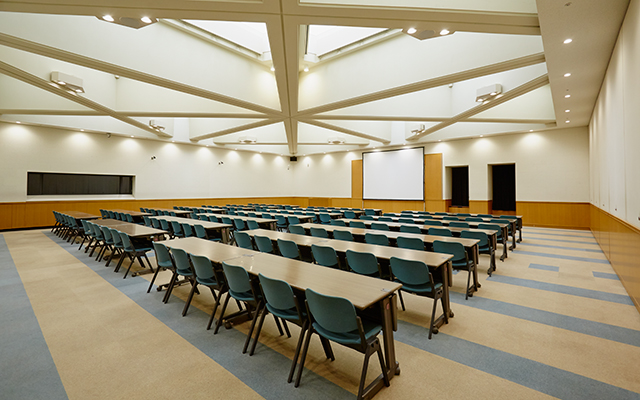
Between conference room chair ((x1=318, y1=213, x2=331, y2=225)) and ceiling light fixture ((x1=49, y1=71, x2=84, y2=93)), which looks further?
conference room chair ((x1=318, y1=213, x2=331, y2=225))

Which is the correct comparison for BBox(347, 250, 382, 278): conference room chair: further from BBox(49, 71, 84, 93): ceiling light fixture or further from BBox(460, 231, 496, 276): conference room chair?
BBox(49, 71, 84, 93): ceiling light fixture

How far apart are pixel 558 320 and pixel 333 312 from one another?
3210 millimetres

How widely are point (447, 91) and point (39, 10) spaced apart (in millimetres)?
10222

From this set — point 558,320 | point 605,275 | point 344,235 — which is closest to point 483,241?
point 558,320

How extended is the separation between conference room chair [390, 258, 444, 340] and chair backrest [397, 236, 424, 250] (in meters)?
1.32

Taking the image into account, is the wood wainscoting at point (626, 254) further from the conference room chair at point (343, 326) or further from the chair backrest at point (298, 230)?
the chair backrest at point (298, 230)

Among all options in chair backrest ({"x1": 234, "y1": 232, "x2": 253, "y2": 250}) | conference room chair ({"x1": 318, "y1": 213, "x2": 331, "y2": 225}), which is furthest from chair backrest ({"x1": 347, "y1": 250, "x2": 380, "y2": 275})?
conference room chair ({"x1": 318, "y1": 213, "x2": 331, "y2": 225})

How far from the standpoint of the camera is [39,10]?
4254mm

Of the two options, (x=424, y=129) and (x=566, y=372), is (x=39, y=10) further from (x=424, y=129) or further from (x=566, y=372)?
(x=424, y=129)

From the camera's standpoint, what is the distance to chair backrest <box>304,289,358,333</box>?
86.6 inches

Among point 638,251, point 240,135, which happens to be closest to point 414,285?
point 638,251

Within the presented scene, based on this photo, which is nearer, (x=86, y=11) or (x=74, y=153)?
(x=86, y=11)

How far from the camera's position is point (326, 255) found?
14.4ft

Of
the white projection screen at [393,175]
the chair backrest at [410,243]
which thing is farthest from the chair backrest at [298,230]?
the white projection screen at [393,175]
